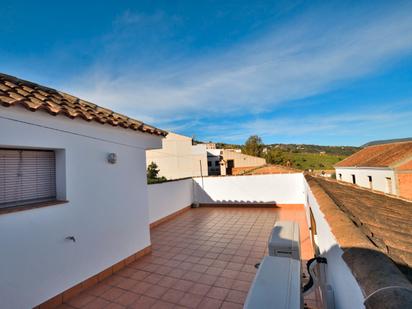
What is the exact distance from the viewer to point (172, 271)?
194 inches

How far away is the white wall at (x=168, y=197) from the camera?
900 centimetres

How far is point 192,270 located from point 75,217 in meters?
2.86

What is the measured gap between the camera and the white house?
3309 mm

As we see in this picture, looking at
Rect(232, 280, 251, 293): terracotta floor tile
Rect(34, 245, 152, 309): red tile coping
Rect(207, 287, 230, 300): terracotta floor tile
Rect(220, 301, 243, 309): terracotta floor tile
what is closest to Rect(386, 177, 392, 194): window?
Rect(232, 280, 251, 293): terracotta floor tile

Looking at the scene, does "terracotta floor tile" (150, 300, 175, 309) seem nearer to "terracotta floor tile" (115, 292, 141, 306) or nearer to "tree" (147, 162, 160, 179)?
"terracotta floor tile" (115, 292, 141, 306)

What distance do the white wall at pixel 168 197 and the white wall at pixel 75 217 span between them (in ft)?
9.74

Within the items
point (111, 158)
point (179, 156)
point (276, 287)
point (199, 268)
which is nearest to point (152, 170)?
point (179, 156)

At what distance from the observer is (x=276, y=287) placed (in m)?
1.93

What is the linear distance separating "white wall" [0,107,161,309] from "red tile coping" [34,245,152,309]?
99mm

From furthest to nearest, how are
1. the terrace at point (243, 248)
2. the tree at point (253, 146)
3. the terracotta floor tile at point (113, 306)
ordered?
the tree at point (253, 146), the terracotta floor tile at point (113, 306), the terrace at point (243, 248)

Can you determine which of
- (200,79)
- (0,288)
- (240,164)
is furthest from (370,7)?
(240,164)

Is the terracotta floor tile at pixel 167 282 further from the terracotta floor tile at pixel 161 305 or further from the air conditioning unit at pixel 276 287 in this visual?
the air conditioning unit at pixel 276 287

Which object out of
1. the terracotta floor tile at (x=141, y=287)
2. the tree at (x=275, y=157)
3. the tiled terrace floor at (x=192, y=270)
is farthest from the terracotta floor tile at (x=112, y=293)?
the tree at (x=275, y=157)

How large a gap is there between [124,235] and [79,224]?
4.37 feet
